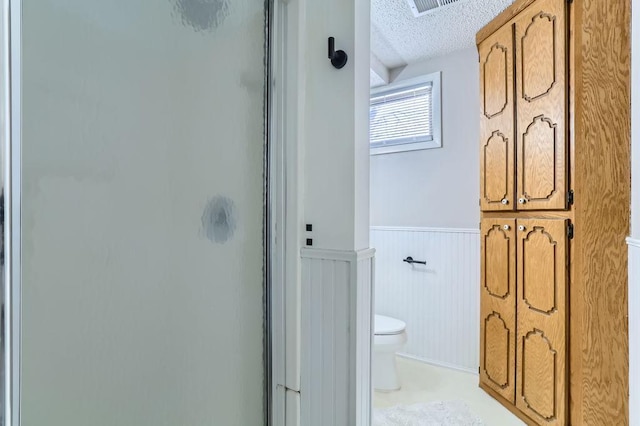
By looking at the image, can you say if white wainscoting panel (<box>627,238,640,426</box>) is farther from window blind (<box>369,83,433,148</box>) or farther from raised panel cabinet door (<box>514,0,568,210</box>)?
window blind (<box>369,83,433,148</box>)

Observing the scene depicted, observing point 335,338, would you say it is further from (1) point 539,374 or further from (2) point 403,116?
(2) point 403,116

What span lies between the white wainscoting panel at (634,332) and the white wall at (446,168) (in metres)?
1.15

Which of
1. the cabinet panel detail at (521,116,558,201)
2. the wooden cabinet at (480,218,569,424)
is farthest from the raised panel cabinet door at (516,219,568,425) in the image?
the cabinet panel detail at (521,116,558,201)

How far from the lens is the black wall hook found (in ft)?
3.49

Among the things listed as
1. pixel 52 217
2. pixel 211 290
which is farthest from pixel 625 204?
pixel 52 217

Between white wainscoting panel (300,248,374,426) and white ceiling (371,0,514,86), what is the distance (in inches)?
60.7

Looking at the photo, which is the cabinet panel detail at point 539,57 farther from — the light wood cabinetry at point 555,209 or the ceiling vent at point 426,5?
the ceiling vent at point 426,5

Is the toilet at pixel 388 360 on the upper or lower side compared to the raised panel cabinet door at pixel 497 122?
lower

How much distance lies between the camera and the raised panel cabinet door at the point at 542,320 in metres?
1.52

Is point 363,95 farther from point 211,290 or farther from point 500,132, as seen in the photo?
point 500,132

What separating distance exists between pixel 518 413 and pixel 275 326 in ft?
5.04

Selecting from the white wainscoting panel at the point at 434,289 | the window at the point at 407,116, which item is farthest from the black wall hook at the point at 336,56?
the white wainscoting panel at the point at 434,289

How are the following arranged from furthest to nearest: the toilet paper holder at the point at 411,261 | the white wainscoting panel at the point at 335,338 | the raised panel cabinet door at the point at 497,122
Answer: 1. the toilet paper holder at the point at 411,261
2. the raised panel cabinet door at the point at 497,122
3. the white wainscoting panel at the point at 335,338

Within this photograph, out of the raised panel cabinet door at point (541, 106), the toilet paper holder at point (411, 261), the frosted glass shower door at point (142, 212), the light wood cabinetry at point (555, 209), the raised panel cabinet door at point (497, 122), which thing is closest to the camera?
the frosted glass shower door at point (142, 212)
